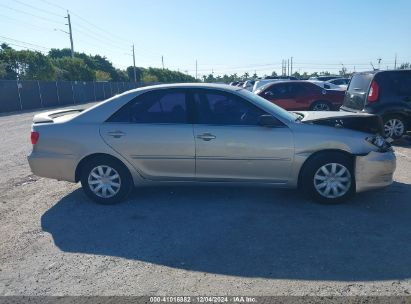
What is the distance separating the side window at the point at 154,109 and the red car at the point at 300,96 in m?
8.73

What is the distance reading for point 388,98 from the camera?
852 centimetres

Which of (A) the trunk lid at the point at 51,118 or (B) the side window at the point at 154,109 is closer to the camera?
(B) the side window at the point at 154,109

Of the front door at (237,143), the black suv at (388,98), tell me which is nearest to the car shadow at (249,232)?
the front door at (237,143)

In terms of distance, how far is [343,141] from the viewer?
4.77 m

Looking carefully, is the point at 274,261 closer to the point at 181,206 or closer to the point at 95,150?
the point at 181,206

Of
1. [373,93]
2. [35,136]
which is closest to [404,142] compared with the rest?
[373,93]

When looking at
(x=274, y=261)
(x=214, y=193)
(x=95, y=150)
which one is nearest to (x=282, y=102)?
(x=214, y=193)

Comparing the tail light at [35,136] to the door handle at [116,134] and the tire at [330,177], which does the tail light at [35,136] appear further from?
the tire at [330,177]

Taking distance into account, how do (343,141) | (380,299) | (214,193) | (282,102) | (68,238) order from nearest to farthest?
1. (380,299)
2. (68,238)
3. (343,141)
4. (214,193)
5. (282,102)

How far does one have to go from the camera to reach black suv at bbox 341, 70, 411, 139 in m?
8.48

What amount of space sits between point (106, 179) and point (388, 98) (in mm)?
6787

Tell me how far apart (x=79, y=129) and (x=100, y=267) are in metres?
2.28

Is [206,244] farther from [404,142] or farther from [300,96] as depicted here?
[300,96]

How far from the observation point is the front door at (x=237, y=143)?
4820 millimetres
